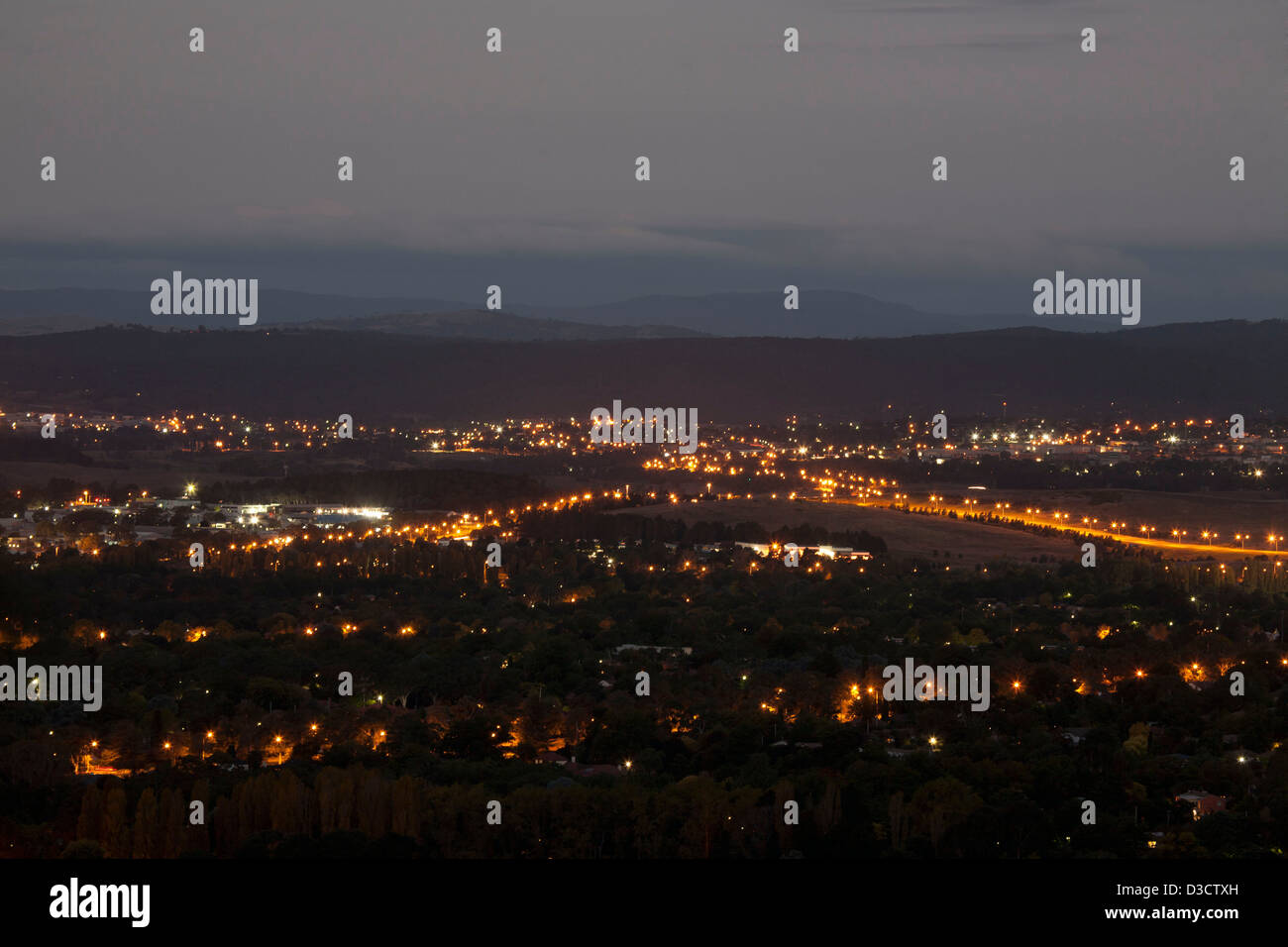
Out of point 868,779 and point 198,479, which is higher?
point 198,479

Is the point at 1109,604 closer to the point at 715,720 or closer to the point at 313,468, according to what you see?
the point at 715,720

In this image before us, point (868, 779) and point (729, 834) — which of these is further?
point (868, 779)

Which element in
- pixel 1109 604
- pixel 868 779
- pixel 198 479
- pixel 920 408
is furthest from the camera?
pixel 920 408
